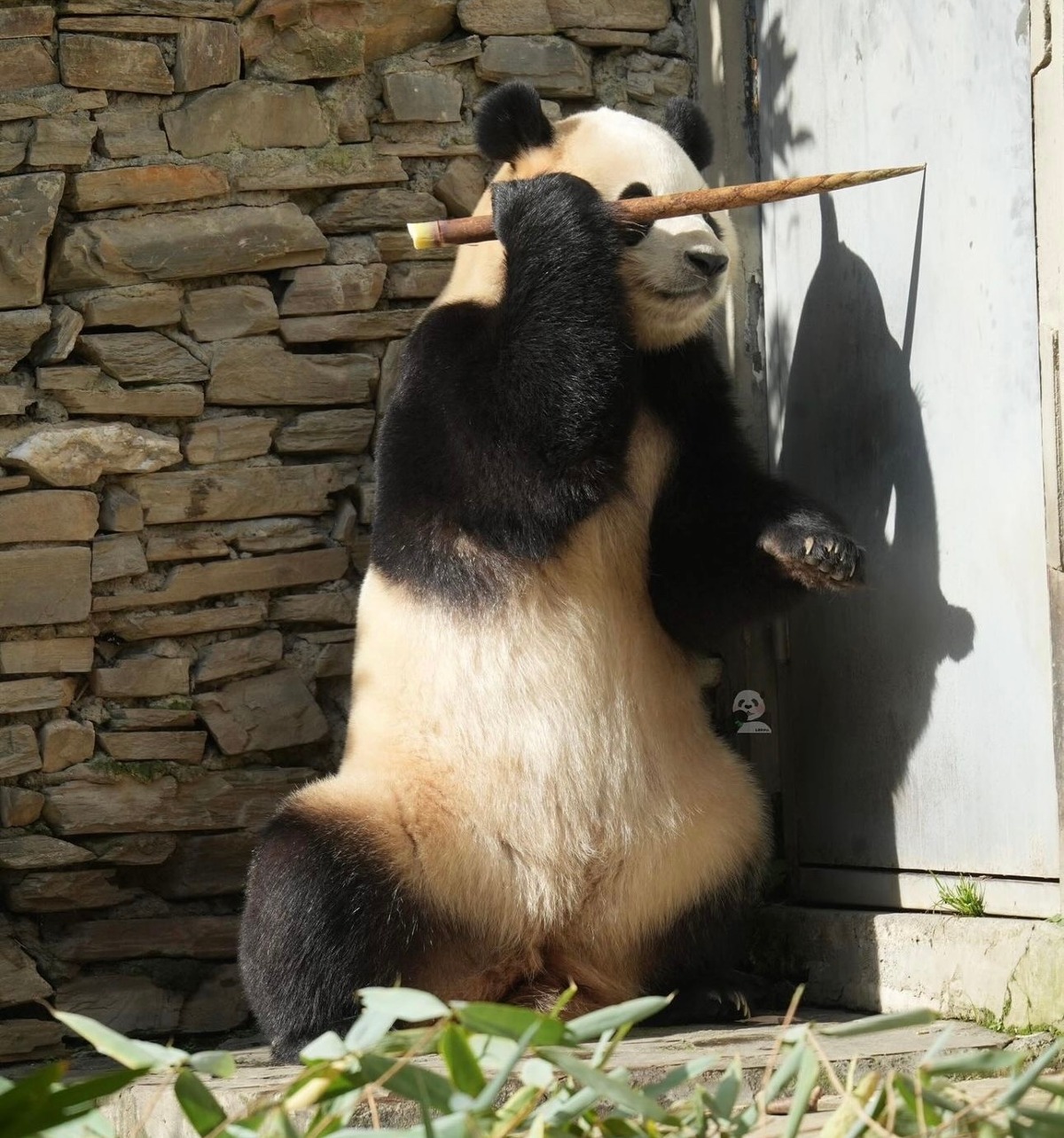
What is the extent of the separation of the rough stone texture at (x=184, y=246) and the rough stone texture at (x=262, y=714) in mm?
1018

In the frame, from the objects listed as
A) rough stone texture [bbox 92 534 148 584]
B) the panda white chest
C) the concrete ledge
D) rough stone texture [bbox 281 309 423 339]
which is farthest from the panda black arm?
rough stone texture [bbox 92 534 148 584]

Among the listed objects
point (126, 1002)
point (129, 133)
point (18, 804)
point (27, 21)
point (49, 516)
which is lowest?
point (126, 1002)

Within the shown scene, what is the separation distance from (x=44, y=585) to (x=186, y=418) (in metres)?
0.53

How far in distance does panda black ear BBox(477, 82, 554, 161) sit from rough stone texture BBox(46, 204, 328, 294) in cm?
65

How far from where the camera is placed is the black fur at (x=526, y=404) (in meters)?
2.72

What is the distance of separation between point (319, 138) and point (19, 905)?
6.56 feet

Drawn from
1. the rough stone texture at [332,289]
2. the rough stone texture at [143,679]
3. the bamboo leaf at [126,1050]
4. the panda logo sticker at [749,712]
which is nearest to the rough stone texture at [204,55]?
the rough stone texture at [332,289]

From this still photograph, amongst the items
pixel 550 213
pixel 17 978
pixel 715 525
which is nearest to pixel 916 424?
pixel 715 525

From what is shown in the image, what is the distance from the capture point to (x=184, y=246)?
3.48 metres

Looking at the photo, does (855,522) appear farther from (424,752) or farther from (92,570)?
(92,570)

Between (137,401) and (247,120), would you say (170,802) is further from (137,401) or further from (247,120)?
(247,120)

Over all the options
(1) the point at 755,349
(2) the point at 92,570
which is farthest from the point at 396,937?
(1) the point at 755,349

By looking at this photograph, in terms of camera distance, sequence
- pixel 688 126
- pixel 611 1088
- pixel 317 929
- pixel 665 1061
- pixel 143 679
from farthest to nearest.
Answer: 1. pixel 143 679
2. pixel 688 126
3. pixel 317 929
4. pixel 665 1061
5. pixel 611 1088

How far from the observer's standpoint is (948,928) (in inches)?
109
